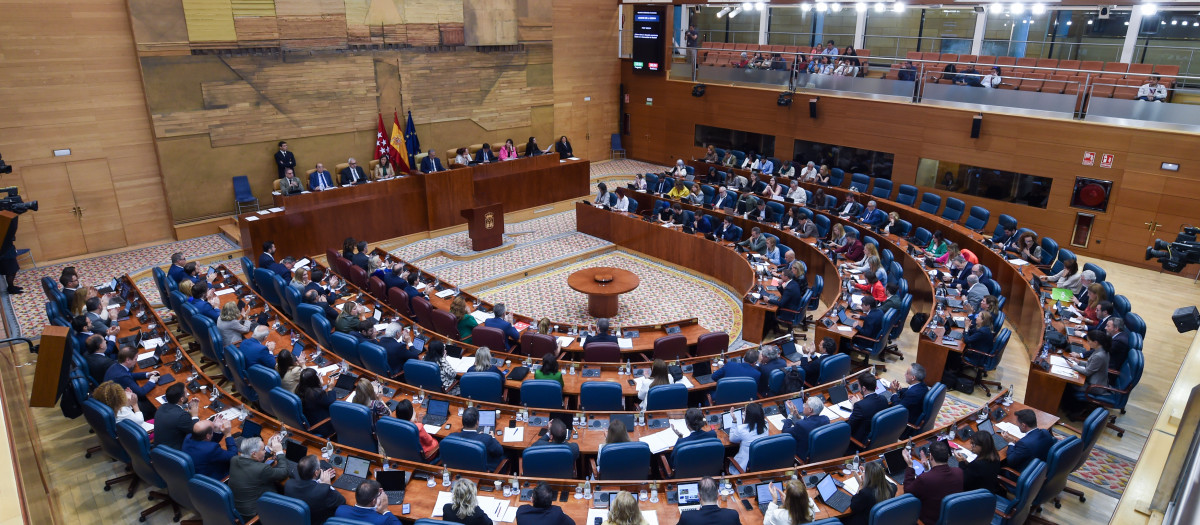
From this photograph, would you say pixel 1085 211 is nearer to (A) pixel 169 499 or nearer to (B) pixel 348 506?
(B) pixel 348 506

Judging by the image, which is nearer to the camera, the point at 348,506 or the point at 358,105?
the point at 348,506

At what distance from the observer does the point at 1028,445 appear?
654cm

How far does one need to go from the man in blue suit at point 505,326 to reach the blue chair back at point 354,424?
2.66 metres

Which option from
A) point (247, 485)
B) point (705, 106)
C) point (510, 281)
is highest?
point (705, 106)

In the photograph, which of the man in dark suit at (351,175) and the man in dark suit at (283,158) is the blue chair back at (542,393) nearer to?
the man in dark suit at (351,175)

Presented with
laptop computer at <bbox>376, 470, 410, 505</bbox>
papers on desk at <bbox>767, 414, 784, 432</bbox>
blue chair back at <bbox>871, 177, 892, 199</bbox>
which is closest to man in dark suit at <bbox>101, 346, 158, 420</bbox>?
laptop computer at <bbox>376, 470, 410, 505</bbox>

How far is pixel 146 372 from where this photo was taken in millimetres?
8227

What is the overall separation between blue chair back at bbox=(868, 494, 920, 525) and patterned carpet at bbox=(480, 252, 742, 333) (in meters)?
6.28

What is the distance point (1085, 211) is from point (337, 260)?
1486 cm

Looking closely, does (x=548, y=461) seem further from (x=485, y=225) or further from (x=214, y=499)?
(x=485, y=225)

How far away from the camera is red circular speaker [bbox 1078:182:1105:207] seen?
1403cm

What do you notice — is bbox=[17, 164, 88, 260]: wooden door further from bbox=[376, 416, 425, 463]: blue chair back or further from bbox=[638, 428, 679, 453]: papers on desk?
bbox=[638, 428, 679, 453]: papers on desk

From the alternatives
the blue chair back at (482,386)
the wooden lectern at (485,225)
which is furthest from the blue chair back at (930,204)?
the blue chair back at (482,386)

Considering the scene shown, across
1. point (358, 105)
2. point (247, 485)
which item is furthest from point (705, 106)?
point (247, 485)
